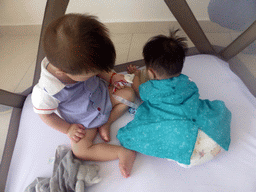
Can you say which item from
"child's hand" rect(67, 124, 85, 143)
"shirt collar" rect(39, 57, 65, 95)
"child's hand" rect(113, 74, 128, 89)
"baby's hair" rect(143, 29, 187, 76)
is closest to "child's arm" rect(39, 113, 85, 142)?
"child's hand" rect(67, 124, 85, 143)

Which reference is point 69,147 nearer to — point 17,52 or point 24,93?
point 24,93

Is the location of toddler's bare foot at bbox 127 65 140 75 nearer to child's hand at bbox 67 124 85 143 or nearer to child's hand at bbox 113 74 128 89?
child's hand at bbox 113 74 128 89

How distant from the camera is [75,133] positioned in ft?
2.27

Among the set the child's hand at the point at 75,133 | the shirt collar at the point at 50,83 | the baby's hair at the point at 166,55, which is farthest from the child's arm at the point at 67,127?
the baby's hair at the point at 166,55

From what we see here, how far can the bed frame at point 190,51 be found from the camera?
0.72 metres

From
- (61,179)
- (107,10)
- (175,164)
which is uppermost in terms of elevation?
(107,10)

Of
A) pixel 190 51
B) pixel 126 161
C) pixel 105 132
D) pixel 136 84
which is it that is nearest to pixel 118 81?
pixel 136 84

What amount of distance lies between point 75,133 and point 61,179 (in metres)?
0.15

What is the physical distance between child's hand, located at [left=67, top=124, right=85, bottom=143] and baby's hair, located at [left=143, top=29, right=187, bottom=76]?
346mm

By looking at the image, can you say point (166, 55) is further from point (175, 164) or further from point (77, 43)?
point (175, 164)

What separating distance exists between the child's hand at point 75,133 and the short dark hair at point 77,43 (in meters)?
0.28

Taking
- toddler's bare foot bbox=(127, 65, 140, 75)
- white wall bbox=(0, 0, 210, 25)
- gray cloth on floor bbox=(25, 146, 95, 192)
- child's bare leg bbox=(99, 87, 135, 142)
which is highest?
white wall bbox=(0, 0, 210, 25)

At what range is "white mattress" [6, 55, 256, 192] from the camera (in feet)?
2.06

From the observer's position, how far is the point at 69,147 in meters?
0.75
